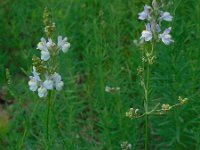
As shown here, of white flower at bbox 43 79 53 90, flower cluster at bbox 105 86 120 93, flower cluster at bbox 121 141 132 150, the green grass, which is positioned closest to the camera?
white flower at bbox 43 79 53 90

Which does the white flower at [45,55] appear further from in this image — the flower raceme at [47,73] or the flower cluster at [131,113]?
the flower cluster at [131,113]

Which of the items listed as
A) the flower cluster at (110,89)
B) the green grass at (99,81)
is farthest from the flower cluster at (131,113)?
the flower cluster at (110,89)

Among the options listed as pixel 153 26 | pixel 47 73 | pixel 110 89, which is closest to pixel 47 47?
pixel 47 73

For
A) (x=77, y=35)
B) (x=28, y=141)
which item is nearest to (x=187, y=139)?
(x=28, y=141)

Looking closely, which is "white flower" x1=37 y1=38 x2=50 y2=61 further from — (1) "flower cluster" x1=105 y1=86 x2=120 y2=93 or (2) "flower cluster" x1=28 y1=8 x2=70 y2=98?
(1) "flower cluster" x1=105 y1=86 x2=120 y2=93

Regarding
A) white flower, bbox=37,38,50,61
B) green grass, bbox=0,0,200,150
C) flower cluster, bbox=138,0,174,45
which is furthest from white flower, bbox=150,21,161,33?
green grass, bbox=0,0,200,150

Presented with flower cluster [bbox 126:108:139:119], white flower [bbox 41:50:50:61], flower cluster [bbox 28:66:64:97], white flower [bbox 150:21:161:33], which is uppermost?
white flower [bbox 150:21:161:33]

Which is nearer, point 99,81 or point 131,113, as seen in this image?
point 131,113

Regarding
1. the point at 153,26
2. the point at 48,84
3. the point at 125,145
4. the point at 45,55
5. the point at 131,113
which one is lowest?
the point at 125,145

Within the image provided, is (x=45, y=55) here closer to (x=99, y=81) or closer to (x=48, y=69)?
(x=48, y=69)
